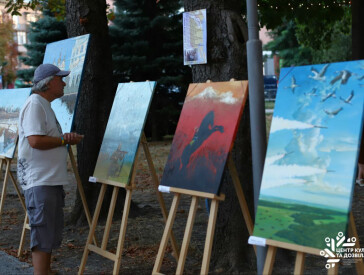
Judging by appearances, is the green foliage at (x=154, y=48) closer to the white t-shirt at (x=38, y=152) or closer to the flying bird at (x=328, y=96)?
the white t-shirt at (x=38, y=152)

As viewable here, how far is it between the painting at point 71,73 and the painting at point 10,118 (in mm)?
812

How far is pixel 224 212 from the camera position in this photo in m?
4.88

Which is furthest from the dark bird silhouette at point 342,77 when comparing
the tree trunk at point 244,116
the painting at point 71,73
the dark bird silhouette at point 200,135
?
the painting at point 71,73

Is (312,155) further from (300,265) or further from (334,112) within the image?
(300,265)

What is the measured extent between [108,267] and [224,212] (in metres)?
1.26

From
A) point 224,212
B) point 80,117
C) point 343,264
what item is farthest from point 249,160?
point 80,117

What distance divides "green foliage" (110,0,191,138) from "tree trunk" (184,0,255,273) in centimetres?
1156

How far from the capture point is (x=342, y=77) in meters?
3.29

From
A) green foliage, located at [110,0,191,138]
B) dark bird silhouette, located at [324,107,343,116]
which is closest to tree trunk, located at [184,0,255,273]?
dark bird silhouette, located at [324,107,343,116]

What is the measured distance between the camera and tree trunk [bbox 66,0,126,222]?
668 cm

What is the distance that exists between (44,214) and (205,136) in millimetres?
1419

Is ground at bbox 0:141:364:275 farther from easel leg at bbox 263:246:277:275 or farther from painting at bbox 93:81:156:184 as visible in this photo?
easel leg at bbox 263:246:277:275

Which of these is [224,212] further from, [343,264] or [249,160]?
[343,264]

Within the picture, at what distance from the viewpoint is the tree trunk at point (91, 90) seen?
6.68m
